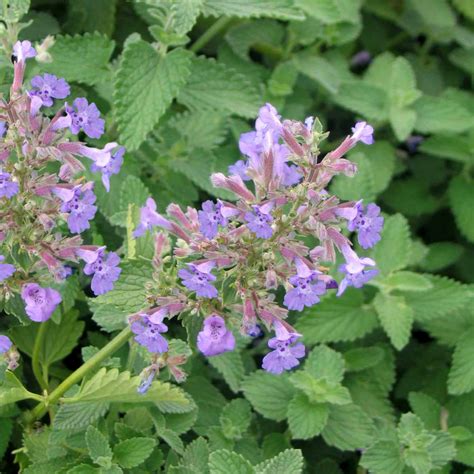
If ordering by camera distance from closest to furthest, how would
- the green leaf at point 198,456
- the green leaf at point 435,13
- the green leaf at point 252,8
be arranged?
the green leaf at point 198,456 < the green leaf at point 252,8 < the green leaf at point 435,13

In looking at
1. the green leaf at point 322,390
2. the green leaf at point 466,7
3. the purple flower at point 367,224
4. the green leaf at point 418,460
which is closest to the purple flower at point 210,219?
the purple flower at point 367,224

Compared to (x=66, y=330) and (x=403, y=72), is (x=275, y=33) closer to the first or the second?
(x=403, y=72)

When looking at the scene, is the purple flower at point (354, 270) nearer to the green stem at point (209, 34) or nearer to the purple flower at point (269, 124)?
the purple flower at point (269, 124)

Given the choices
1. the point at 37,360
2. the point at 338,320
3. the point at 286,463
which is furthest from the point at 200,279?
the point at 338,320

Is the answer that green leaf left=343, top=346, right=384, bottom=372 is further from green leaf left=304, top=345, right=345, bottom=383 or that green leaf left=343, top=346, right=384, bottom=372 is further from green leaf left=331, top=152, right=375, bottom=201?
green leaf left=331, top=152, right=375, bottom=201

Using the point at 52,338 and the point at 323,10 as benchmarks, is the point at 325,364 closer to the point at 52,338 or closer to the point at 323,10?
the point at 52,338

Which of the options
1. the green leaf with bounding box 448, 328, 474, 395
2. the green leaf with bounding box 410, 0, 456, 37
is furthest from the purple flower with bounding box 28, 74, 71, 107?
the green leaf with bounding box 410, 0, 456, 37

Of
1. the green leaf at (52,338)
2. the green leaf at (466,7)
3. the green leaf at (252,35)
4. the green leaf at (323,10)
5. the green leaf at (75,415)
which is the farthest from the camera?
the green leaf at (466,7)

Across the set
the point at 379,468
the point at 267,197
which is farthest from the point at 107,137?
the point at 379,468
